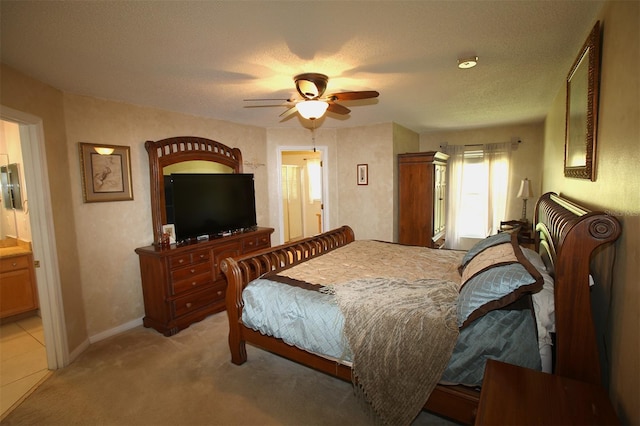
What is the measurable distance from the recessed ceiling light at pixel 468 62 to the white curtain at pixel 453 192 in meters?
3.83

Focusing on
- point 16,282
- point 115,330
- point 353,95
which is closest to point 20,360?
point 115,330

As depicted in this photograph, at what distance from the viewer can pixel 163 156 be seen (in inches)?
143

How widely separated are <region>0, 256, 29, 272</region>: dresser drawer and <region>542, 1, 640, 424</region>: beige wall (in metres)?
5.22

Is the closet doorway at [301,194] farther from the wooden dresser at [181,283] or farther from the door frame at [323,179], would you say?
the wooden dresser at [181,283]

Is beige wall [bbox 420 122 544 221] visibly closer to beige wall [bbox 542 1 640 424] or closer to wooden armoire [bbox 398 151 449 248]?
wooden armoire [bbox 398 151 449 248]

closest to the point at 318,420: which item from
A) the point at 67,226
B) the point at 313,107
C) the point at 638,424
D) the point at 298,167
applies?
the point at 638,424

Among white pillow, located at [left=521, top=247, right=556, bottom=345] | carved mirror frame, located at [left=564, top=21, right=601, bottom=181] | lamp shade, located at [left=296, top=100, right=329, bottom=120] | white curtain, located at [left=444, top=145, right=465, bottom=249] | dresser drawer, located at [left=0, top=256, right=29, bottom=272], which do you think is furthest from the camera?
white curtain, located at [left=444, top=145, right=465, bottom=249]

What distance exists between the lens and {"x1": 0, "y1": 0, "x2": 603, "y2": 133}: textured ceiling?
1648 millimetres

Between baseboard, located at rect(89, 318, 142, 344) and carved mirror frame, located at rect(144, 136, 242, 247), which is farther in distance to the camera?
carved mirror frame, located at rect(144, 136, 242, 247)

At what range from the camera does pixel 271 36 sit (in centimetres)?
194

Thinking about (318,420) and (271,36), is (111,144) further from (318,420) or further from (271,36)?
(318,420)

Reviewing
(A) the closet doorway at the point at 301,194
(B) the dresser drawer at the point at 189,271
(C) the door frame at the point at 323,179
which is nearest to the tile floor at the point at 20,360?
(B) the dresser drawer at the point at 189,271

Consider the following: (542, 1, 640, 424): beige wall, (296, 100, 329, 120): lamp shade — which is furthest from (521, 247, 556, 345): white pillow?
(296, 100, 329, 120): lamp shade

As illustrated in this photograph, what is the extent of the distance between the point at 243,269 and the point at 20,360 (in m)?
2.34
